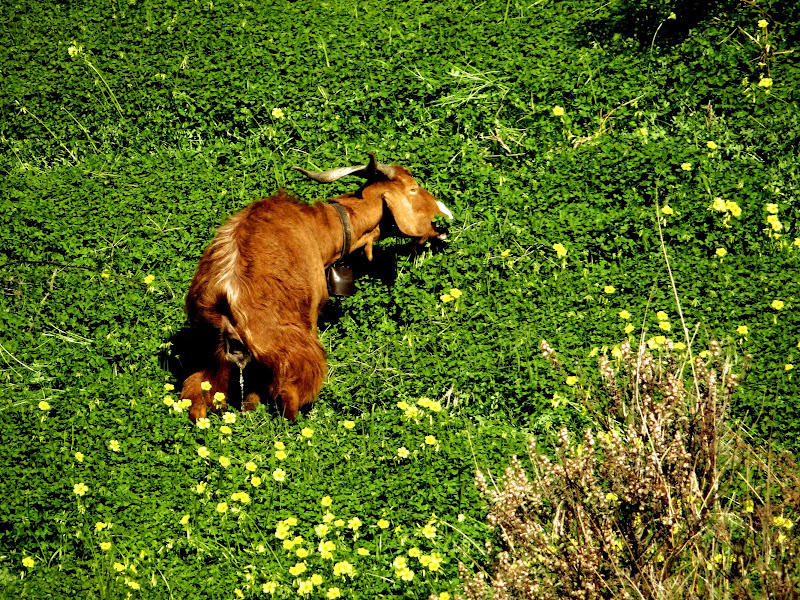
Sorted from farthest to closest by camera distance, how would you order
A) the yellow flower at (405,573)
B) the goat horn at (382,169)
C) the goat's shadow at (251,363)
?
the goat horn at (382,169) < the goat's shadow at (251,363) < the yellow flower at (405,573)

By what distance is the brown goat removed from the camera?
5.14 m

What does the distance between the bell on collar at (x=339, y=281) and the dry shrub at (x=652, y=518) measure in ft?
8.58

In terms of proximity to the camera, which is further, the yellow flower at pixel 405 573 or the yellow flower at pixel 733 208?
the yellow flower at pixel 733 208

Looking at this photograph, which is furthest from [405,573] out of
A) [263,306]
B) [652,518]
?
[263,306]

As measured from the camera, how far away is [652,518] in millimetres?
3676

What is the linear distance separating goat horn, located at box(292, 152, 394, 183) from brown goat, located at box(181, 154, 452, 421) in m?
0.35

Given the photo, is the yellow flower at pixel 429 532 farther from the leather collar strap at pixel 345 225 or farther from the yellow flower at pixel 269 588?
the leather collar strap at pixel 345 225

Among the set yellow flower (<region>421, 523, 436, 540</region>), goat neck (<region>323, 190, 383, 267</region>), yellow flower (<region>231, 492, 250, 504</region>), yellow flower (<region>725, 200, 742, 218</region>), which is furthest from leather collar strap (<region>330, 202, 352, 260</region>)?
yellow flower (<region>725, 200, 742, 218</region>)

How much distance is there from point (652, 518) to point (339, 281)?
320 centimetres

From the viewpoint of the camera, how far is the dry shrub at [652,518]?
11.4 feet

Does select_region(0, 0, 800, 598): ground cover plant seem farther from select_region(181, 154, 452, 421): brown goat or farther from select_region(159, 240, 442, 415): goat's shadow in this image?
select_region(181, 154, 452, 421): brown goat

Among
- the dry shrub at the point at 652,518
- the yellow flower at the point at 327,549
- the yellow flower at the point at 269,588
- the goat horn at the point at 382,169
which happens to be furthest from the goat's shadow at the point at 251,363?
the dry shrub at the point at 652,518

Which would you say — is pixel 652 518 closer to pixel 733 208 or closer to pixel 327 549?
pixel 327 549

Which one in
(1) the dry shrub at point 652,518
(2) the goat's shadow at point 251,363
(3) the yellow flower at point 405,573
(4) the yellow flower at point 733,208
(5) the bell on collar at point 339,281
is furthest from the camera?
(5) the bell on collar at point 339,281
